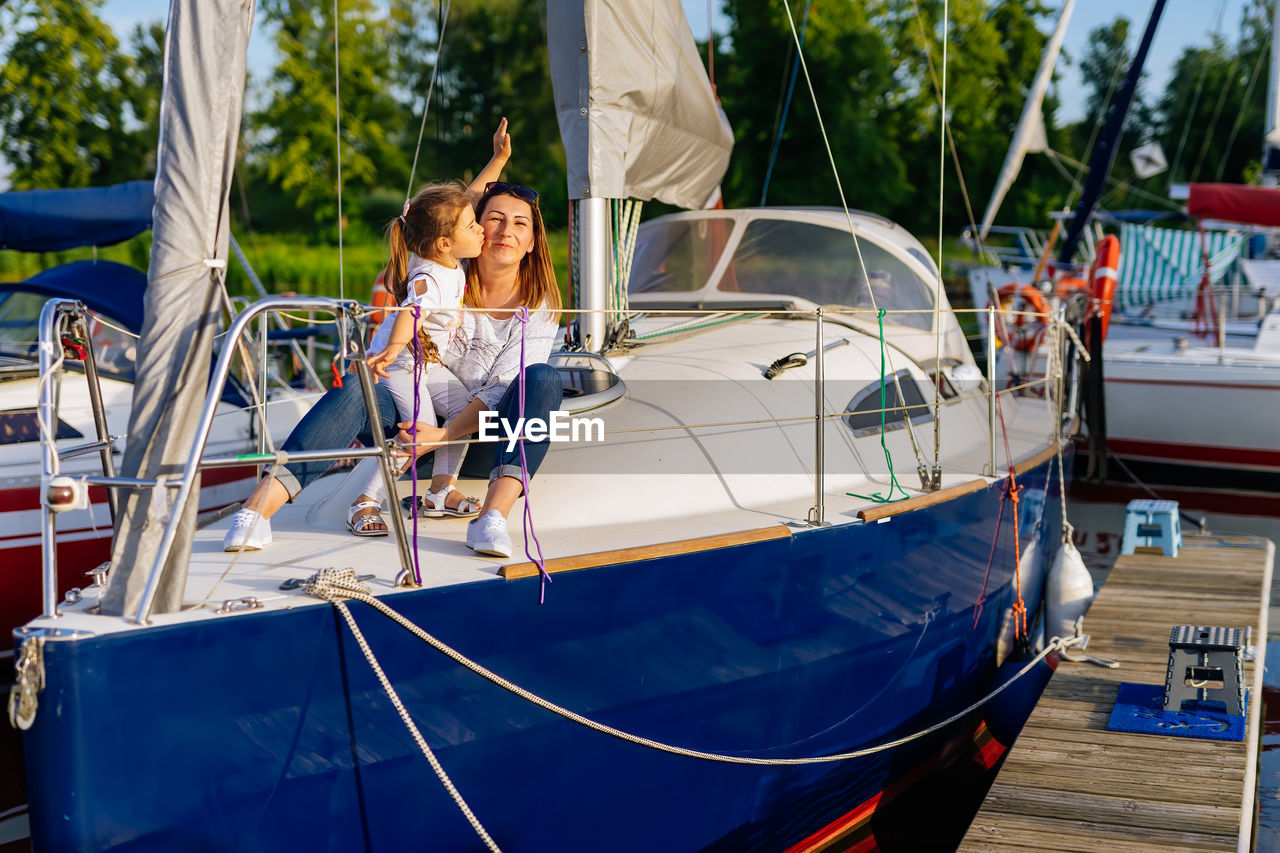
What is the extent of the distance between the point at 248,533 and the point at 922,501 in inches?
90.2

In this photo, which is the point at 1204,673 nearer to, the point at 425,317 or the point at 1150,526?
the point at 1150,526

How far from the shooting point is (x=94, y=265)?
22.7ft

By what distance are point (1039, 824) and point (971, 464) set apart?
168 cm

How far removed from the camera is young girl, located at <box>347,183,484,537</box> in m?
3.39

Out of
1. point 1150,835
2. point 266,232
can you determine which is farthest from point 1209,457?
point 266,232

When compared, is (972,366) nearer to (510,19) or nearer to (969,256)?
(510,19)

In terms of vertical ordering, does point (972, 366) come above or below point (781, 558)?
above

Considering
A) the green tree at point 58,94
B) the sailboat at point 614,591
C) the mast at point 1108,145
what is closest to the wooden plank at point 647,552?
the sailboat at point 614,591

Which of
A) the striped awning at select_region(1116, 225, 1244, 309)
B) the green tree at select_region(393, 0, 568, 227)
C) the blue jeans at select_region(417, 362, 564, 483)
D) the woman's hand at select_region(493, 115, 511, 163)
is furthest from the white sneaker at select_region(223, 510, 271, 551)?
the striped awning at select_region(1116, 225, 1244, 309)

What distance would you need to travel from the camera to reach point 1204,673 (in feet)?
15.1

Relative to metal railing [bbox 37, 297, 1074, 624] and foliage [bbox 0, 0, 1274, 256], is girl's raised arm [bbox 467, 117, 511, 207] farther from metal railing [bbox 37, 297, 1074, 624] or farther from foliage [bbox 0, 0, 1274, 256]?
foliage [bbox 0, 0, 1274, 256]

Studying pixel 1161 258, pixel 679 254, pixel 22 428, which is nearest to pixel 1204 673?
pixel 679 254

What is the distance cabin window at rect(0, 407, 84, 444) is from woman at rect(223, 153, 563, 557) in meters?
2.75

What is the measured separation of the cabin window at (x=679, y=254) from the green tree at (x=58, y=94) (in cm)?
2151
